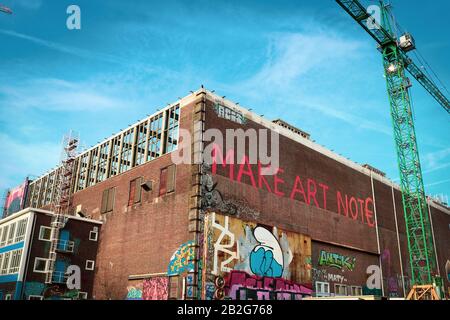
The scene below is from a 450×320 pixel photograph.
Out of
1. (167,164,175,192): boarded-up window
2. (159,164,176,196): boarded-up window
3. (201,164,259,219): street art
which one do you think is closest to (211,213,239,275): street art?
(201,164,259,219): street art

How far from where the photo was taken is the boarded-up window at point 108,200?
46869mm

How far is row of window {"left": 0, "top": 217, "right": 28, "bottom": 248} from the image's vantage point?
139ft

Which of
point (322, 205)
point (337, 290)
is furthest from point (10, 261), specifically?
point (337, 290)

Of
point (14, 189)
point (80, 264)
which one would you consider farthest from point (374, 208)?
point (14, 189)

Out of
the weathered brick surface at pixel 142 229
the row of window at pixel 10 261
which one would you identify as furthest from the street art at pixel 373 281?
the row of window at pixel 10 261

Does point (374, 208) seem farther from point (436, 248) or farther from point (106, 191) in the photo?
point (106, 191)

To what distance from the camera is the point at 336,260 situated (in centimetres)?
4797

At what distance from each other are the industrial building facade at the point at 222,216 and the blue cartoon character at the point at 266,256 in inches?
5.4

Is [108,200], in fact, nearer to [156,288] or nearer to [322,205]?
[156,288]

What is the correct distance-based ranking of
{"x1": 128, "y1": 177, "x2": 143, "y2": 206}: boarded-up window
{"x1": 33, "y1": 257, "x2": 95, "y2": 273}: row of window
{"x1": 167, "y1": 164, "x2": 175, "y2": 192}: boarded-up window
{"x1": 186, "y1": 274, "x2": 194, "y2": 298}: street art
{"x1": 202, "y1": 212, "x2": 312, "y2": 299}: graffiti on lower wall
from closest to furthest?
1. {"x1": 186, "y1": 274, "x2": 194, "y2": 298}: street art
2. {"x1": 202, "y1": 212, "x2": 312, "y2": 299}: graffiti on lower wall
3. {"x1": 167, "y1": 164, "x2": 175, "y2": 192}: boarded-up window
4. {"x1": 33, "y1": 257, "x2": 95, "y2": 273}: row of window
5. {"x1": 128, "y1": 177, "x2": 143, "y2": 206}: boarded-up window

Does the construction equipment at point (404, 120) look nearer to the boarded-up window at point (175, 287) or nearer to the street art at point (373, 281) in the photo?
the street art at point (373, 281)

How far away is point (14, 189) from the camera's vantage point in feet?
246

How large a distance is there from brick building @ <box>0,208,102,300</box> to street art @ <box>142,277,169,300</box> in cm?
933

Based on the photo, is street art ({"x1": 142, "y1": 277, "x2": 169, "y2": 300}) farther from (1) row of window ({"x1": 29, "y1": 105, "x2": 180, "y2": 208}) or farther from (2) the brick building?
(1) row of window ({"x1": 29, "y1": 105, "x2": 180, "y2": 208})
